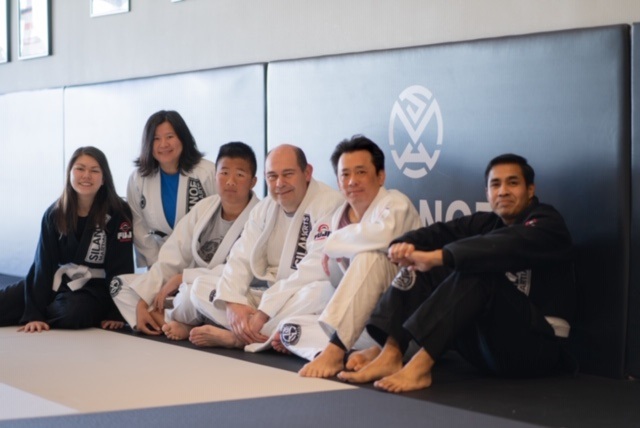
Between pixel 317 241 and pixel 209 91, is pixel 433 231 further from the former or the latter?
pixel 209 91

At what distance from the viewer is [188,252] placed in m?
4.69

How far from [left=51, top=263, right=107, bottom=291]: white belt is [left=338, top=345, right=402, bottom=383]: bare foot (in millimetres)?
1821

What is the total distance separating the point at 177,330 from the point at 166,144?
39.5 inches

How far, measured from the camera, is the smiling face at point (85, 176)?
4672 millimetres

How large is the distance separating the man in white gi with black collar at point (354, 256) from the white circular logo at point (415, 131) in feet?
1.12

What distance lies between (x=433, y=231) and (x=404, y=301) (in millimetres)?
314

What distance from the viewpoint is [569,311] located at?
3.41 meters

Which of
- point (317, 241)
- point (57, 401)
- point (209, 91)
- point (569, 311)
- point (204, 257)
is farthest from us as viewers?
point (209, 91)

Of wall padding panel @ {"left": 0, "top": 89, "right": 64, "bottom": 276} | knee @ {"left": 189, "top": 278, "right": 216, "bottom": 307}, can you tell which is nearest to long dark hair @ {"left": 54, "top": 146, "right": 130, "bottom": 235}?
knee @ {"left": 189, "top": 278, "right": 216, "bottom": 307}

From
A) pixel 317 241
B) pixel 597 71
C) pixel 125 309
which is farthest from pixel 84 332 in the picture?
pixel 597 71

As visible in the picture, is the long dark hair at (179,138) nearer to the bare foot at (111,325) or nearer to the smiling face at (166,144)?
the smiling face at (166,144)

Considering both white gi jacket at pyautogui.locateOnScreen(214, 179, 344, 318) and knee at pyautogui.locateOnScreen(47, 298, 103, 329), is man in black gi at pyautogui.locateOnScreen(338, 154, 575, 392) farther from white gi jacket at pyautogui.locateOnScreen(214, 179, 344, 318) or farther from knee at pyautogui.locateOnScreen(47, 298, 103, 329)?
knee at pyautogui.locateOnScreen(47, 298, 103, 329)

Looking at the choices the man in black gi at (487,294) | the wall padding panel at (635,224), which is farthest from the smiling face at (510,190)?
the wall padding panel at (635,224)

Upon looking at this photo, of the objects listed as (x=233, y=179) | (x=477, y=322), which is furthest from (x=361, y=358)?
(x=233, y=179)
